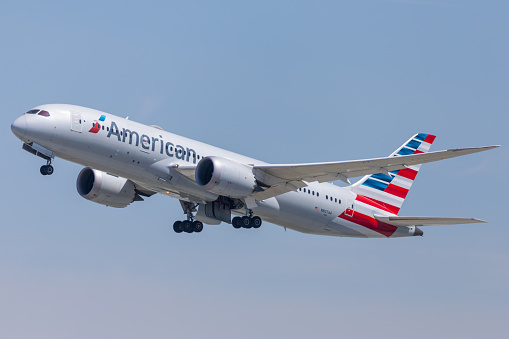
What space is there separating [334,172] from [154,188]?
9.49m

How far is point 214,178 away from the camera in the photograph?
43531 millimetres

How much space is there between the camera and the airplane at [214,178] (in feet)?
138

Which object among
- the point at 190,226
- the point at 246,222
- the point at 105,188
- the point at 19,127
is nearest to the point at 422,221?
the point at 246,222

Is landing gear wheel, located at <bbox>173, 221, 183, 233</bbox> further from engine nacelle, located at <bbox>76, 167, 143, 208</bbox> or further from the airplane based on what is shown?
engine nacelle, located at <bbox>76, 167, 143, 208</bbox>

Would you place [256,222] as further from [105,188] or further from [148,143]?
[105,188]

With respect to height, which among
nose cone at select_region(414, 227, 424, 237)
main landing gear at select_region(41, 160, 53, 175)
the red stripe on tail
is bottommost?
nose cone at select_region(414, 227, 424, 237)

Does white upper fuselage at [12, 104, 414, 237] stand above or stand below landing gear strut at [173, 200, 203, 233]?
above

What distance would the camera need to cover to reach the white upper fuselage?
41.9 meters

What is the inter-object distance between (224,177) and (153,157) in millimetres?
3652

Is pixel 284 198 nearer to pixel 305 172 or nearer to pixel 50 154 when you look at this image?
pixel 305 172

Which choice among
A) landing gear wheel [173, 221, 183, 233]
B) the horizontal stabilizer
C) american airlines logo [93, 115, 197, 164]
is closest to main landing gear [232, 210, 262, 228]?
american airlines logo [93, 115, 197, 164]

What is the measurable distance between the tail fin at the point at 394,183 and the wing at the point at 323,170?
758cm

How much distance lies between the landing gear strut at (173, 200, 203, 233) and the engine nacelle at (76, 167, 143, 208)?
117 inches

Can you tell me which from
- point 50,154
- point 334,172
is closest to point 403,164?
point 334,172
